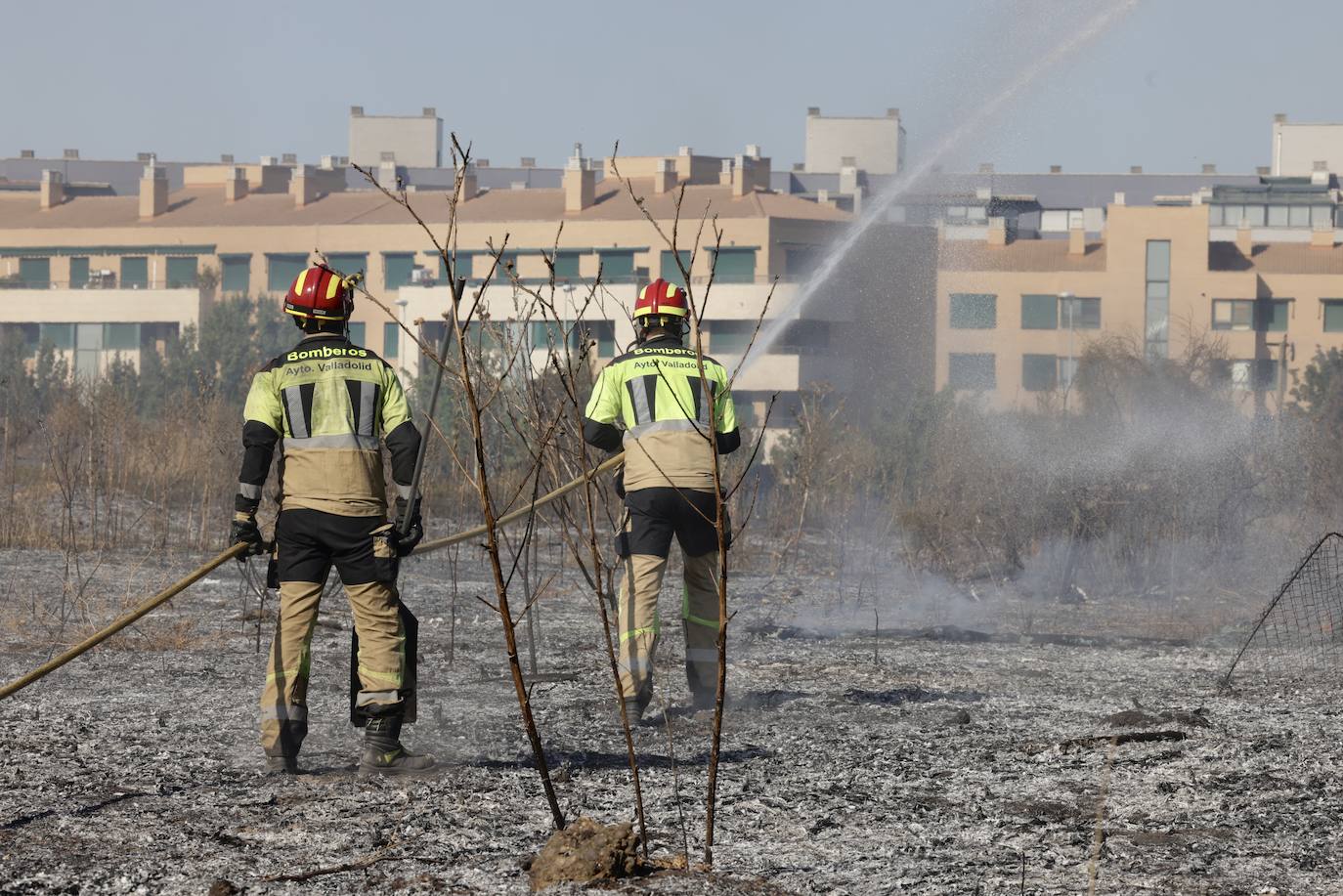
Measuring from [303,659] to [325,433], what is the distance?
2.63 ft

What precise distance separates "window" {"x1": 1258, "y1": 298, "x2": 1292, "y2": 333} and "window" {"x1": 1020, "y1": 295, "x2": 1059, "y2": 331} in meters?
8.36

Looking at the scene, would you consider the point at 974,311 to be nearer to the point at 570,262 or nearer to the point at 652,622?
the point at 570,262

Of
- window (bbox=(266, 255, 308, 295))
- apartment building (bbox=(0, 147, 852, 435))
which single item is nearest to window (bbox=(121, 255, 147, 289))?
apartment building (bbox=(0, 147, 852, 435))

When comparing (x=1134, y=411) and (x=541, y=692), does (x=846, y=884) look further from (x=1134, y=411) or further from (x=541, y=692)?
(x=1134, y=411)

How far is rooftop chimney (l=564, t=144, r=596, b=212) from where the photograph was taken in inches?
2650

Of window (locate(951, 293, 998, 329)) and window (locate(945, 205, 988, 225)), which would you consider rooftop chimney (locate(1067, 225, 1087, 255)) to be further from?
window (locate(951, 293, 998, 329))

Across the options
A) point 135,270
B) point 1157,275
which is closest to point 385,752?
point 1157,275

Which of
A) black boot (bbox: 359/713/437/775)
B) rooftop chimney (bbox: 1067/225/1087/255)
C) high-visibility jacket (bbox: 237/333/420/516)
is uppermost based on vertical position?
rooftop chimney (bbox: 1067/225/1087/255)

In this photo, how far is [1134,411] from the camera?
27.7 metres

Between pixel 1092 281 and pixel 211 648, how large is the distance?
5779 cm

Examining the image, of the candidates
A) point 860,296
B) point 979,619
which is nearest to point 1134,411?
point 979,619

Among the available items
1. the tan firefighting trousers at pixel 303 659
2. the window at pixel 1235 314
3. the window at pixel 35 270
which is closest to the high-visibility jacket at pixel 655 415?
the tan firefighting trousers at pixel 303 659

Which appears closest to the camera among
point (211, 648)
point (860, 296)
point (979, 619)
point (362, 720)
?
point (362, 720)

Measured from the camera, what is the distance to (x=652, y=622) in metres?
7.36
